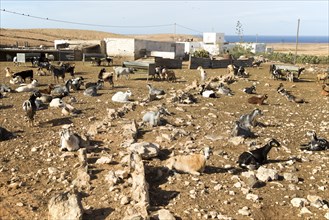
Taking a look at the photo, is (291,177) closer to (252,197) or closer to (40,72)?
(252,197)

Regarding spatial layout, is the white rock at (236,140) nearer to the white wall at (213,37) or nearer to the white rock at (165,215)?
the white rock at (165,215)

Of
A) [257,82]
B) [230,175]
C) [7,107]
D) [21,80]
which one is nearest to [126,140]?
[230,175]

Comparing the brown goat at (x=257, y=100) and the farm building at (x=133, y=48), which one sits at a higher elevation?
the farm building at (x=133, y=48)

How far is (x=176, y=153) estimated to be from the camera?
984cm

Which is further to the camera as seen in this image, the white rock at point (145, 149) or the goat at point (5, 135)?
the goat at point (5, 135)

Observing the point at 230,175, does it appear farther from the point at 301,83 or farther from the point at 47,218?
the point at 301,83

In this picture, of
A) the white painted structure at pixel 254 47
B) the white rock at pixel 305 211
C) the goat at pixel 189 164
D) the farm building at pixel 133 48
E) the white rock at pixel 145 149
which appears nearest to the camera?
the white rock at pixel 305 211

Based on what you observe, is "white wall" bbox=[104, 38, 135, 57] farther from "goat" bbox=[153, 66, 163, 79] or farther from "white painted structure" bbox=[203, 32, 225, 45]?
"white painted structure" bbox=[203, 32, 225, 45]

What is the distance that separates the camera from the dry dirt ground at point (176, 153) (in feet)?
23.9

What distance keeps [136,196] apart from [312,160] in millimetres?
5098

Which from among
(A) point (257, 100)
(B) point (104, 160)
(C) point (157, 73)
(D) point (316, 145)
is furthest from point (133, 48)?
(B) point (104, 160)

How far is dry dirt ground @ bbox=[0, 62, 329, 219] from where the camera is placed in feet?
23.9

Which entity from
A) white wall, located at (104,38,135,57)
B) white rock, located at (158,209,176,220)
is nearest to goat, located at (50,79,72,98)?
white rock, located at (158,209,176,220)

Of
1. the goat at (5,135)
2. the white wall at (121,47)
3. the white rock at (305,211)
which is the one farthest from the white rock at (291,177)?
the white wall at (121,47)
